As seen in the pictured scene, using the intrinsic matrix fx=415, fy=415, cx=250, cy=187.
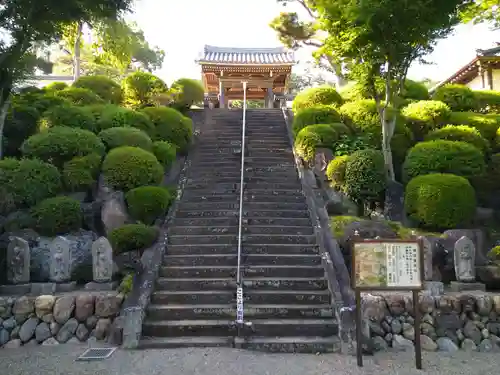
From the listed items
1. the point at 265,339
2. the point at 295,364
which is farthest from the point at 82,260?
the point at 295,364

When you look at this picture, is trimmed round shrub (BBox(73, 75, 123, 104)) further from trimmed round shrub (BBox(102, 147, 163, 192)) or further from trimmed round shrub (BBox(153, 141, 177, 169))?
trimmed round shrub (BBox(102, 147, 163, 192))

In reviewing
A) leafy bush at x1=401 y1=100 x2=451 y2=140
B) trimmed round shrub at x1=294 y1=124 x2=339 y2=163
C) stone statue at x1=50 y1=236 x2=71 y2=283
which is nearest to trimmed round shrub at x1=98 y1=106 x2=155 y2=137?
trimmed round shrub at x1=294 y1=124 x2=339 y2=163

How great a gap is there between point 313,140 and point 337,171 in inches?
58.5

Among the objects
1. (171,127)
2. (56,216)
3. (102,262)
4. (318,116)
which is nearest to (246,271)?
(102,262)

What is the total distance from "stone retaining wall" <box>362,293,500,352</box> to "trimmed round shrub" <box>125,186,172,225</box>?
456 cm

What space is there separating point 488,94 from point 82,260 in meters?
13.4

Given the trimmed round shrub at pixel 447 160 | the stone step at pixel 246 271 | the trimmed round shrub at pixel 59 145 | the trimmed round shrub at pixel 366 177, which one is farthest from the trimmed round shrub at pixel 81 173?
the trimmed round shrub at pixel 447 160

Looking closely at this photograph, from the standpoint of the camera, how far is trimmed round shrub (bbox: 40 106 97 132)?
414 inches

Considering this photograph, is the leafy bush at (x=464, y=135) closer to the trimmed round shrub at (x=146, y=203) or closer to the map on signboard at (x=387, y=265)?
the map on signboard at (x=387, y=265)

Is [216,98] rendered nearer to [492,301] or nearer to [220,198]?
[220,198]

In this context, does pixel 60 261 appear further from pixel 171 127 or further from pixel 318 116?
pixel 318 116

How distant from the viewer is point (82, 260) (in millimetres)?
7758

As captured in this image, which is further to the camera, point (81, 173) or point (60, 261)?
point (81, 173)

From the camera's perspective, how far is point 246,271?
7.22m
